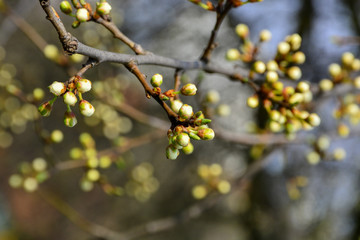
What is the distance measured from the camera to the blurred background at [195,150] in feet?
7.60

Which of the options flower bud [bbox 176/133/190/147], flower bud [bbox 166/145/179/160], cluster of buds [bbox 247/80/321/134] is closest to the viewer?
flower bud [bbox 176/133/190/147]

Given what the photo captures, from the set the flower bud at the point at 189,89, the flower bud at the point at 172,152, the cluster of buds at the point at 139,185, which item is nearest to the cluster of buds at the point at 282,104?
the flower bud at the point at 189,89

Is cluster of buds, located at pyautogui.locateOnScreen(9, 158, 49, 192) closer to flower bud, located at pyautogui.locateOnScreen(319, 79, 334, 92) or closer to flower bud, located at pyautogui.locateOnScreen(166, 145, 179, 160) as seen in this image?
flower bud, located at pyautogui.locateOnScreen(166, 145, 179, 160)

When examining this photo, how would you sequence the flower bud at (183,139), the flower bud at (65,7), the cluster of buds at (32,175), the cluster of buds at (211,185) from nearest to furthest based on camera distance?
1. the flower bud at (183,139)
2. the flower bud at (65,7)
3. the cluster of buds at (32,175)
4. the cluster of buds at (211,185)

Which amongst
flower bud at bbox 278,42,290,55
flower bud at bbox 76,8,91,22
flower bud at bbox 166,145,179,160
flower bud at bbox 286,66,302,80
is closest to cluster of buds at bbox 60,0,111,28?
flower bud at bbox 76,8,91,22

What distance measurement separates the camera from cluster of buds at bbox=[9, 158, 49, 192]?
2.05 m

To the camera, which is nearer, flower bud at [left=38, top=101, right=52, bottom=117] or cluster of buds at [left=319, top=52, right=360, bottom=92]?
flower bud at [left=38, top=101, right=52, bottom=117]

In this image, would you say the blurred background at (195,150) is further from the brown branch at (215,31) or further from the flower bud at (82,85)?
the flower bud at (82,85)

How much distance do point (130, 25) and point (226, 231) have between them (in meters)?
6.05

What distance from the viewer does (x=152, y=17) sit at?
5.21 m

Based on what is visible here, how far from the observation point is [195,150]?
6.26 m

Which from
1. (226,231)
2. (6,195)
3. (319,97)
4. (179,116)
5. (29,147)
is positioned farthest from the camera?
(6,195)

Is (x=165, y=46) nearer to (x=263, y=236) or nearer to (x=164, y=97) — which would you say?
(x=263, y=236)

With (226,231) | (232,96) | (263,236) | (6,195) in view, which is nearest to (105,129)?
(232,96)
